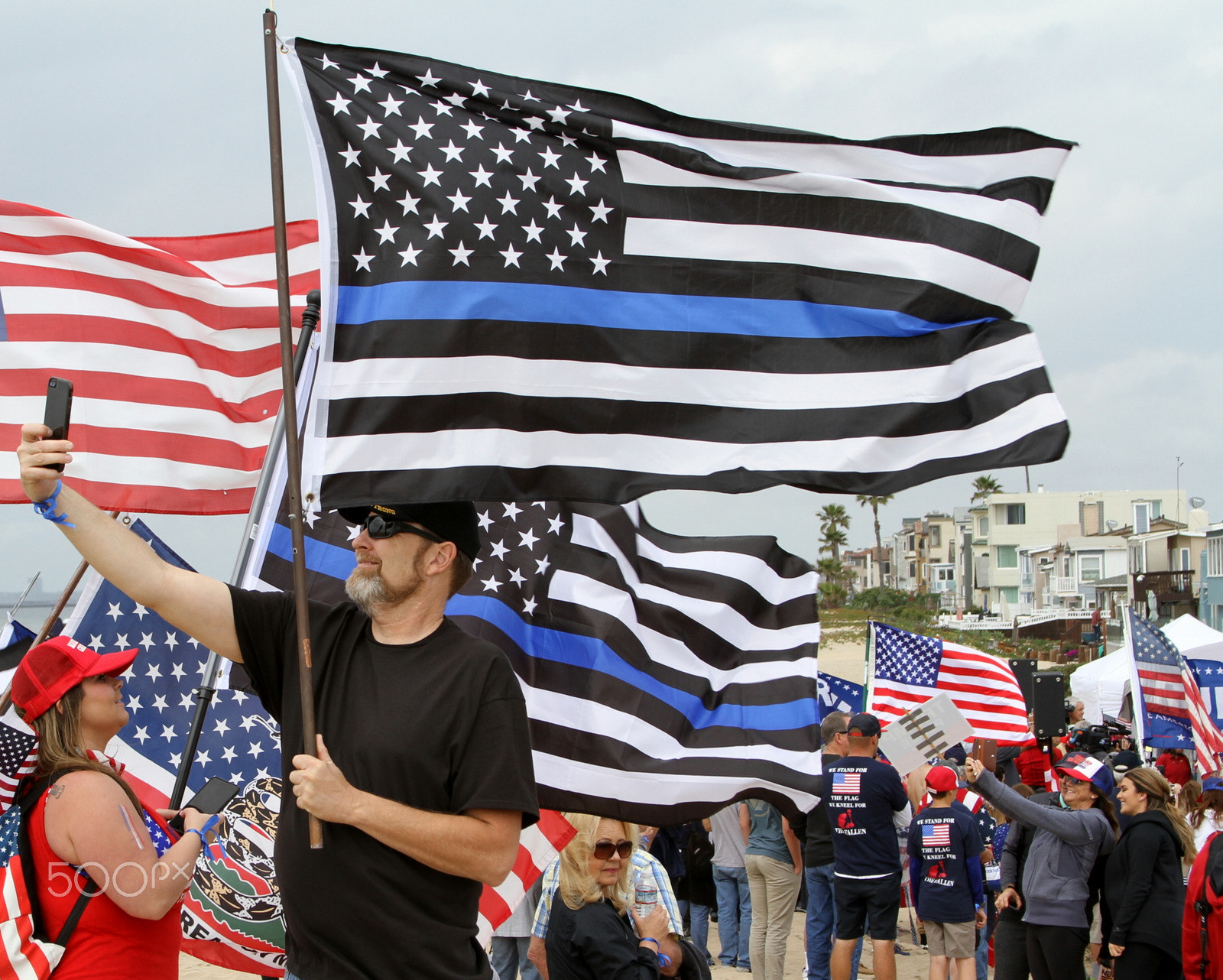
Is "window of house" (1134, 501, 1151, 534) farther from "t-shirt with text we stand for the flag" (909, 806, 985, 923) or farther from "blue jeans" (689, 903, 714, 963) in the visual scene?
"t-shirt with text we stand for the flag" (909, 806, 985, 923)

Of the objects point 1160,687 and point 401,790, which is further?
point 1160,687

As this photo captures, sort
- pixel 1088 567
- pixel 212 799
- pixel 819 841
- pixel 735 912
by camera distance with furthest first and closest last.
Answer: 1. pixel 1088 567
2. pixel 735 912
3. pixel 819 841
4. pixel 212 799

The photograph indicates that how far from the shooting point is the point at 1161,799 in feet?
26.9

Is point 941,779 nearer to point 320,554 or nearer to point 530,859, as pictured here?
point 530,859

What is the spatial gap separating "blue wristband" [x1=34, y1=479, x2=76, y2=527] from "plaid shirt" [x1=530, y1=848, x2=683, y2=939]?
123 inches

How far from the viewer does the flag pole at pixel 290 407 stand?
2.78 metres

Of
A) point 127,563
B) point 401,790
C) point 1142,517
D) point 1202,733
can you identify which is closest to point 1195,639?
point 1202,733

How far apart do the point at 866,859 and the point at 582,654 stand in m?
5.41

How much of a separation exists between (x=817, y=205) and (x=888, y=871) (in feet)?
23.0

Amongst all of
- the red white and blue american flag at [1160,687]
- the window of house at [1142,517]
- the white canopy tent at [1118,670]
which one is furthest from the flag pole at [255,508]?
the window of house at [1142,517]

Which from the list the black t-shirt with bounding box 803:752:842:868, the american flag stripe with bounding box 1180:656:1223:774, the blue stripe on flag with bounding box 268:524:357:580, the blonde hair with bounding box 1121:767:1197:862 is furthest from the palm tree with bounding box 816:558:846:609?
the blue stripe on flag with bounding box 268:524:357:580

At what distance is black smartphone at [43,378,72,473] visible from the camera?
2.81 metres

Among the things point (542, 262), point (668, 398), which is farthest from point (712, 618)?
point (542, 262)

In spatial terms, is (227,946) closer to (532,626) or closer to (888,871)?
(532,626)
